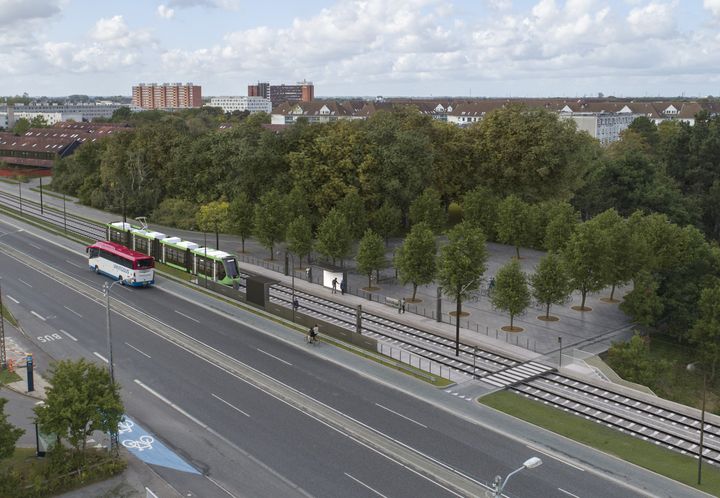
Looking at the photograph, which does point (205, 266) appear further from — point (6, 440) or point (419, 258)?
point (6, 440)

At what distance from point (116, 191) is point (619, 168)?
7274 cm

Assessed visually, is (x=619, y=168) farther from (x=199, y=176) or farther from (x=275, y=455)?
(x=275, y=455)

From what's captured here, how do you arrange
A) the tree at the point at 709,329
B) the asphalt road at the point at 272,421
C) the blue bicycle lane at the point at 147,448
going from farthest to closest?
the tree at the point at 709,329
the blue bicycle lane at the point at 147,448
the asphalt road at the point at 272,421

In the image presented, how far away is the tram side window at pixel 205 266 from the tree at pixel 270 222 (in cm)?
965

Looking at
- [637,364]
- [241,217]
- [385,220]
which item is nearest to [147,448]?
[637,364]

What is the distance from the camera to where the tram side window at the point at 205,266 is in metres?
63.0

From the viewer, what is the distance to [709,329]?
4719 cm

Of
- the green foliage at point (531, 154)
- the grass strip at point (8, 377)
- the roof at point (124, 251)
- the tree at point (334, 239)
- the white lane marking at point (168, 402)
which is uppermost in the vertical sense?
the green foliage at point (531, 154)

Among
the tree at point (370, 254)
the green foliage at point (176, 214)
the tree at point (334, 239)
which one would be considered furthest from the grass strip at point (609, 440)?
the green foliage at point (176, 214)

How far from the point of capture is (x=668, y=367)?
47375mm

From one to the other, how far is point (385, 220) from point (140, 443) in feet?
155

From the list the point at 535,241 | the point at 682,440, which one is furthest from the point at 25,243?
the point at 682,440

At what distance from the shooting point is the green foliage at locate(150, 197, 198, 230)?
94438 millimetres

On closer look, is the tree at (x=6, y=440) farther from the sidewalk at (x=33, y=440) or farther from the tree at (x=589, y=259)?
the tree at (x=589, y=259)
